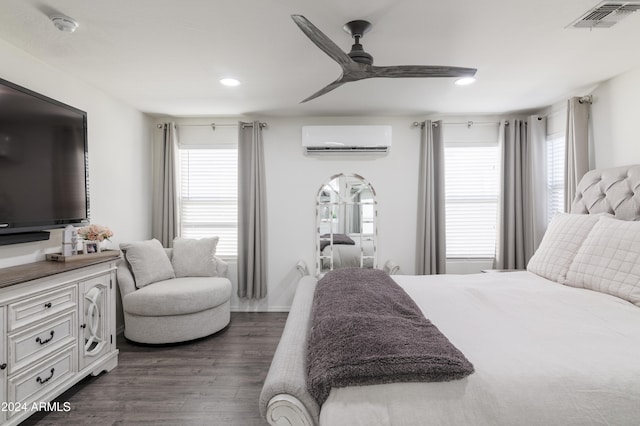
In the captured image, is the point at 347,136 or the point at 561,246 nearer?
the point at 561,246

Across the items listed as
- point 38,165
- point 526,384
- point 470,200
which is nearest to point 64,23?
point 38,165

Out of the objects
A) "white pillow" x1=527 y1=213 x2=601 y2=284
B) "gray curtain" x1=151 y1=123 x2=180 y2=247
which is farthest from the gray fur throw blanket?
"gray curtain" x1=151 y1=123 x2=180 y2=247

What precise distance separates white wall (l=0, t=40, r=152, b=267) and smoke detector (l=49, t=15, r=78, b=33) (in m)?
0.63

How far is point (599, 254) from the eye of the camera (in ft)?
6.33

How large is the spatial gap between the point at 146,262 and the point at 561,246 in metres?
3.70

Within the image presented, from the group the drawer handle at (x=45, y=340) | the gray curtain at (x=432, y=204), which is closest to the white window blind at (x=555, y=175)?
the gray curtain at (x=432, y=204)

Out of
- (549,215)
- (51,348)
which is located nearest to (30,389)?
(51,348)

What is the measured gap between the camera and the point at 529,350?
1.21 metres

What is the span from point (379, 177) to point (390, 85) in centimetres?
129

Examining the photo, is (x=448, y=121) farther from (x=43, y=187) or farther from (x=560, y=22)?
(x=43, y=187)

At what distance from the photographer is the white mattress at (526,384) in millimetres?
966

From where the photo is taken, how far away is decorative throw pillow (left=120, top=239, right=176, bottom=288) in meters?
3.09

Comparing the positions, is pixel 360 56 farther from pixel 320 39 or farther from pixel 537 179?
pixel 537 179

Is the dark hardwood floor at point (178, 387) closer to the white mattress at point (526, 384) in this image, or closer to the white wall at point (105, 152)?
the white wall at point (105, 152)
